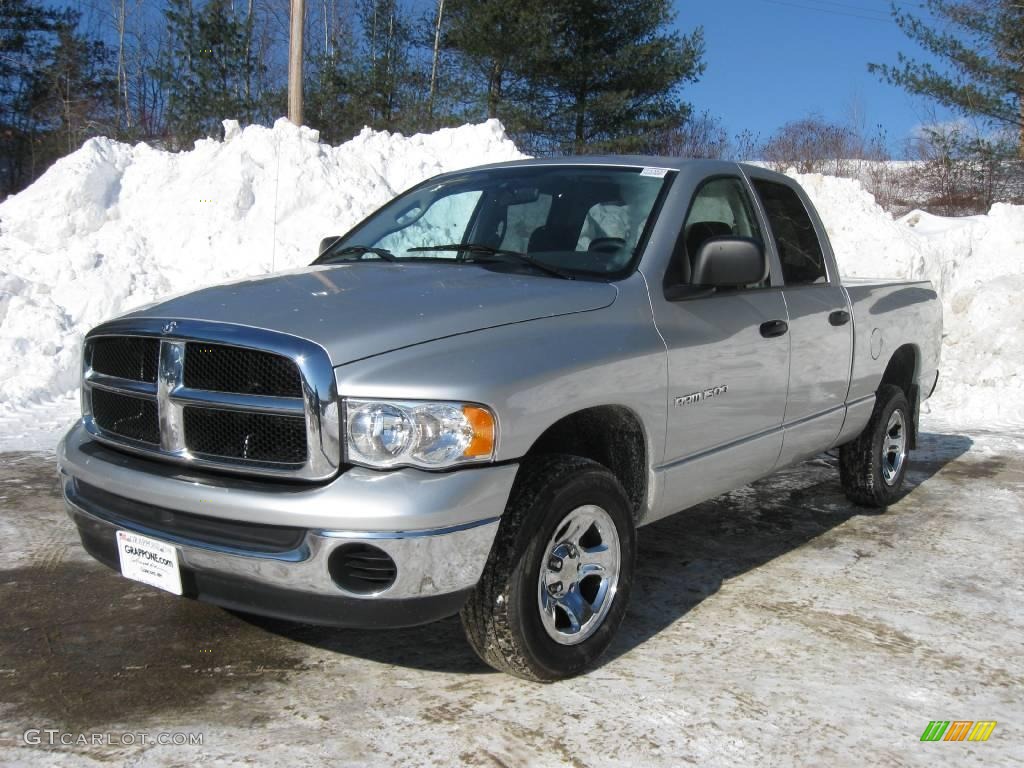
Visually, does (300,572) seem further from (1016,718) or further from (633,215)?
(1016,718)

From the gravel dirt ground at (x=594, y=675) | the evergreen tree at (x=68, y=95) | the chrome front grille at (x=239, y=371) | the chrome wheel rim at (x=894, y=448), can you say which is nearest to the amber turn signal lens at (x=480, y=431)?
the chrome front grille at (x=239, y=371)

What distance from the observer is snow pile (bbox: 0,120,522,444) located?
10219mm

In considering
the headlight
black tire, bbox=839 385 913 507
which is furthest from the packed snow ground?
the headlight

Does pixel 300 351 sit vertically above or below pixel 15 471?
above

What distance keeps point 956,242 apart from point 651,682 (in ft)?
34.1

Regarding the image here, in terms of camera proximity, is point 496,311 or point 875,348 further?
point 875,348

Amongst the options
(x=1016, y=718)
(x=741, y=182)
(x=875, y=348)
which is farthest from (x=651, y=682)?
(x=875, y=348)

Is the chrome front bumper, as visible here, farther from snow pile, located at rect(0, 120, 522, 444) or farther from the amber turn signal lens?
snow pile, located at rect(0, 120, 522, 444)

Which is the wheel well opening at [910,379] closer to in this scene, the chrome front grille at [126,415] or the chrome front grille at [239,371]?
the chrome front grille at [239,371]

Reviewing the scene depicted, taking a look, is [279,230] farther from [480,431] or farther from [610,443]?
[480,431]

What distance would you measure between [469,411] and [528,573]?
0.58 metres

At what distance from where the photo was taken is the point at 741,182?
15.0 feet

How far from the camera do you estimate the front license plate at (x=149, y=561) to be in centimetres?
297

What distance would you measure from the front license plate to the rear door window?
9.89ft
